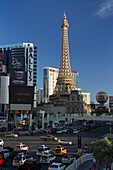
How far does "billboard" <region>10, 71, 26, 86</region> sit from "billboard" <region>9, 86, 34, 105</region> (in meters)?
4.88

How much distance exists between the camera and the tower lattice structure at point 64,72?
Result: 155 meters

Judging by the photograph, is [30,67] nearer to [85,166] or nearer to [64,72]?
[64,72]

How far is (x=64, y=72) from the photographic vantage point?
157750 mm

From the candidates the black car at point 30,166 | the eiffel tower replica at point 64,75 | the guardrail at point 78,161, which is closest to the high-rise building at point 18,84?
the eiffel tower replica at point 64,75

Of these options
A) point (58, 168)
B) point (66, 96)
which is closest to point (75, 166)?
point (58, 168)

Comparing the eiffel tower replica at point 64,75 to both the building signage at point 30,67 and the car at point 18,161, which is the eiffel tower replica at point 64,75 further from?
the car at point 18,161

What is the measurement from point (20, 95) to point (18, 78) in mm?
8767

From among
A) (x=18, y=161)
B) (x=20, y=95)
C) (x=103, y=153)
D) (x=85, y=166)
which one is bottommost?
(x=85, y=166)

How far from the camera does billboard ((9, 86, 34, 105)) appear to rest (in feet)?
292

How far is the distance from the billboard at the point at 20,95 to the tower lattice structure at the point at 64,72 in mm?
61658

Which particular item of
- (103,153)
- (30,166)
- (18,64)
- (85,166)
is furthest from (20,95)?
(103,153)

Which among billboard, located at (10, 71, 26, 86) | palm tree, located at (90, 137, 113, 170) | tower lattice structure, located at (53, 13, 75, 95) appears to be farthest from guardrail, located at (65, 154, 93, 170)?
tower lattice structure, located at (53, 13, 75, 95)

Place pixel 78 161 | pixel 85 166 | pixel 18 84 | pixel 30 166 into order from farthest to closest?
pixel 18 84
pixel 85 166
pixel 78 161
pixel 30 166

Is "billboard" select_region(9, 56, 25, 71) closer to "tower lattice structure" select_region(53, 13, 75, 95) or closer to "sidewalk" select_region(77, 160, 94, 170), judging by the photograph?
"tower lattice structure" select_region(53, 13, 75, 95)
